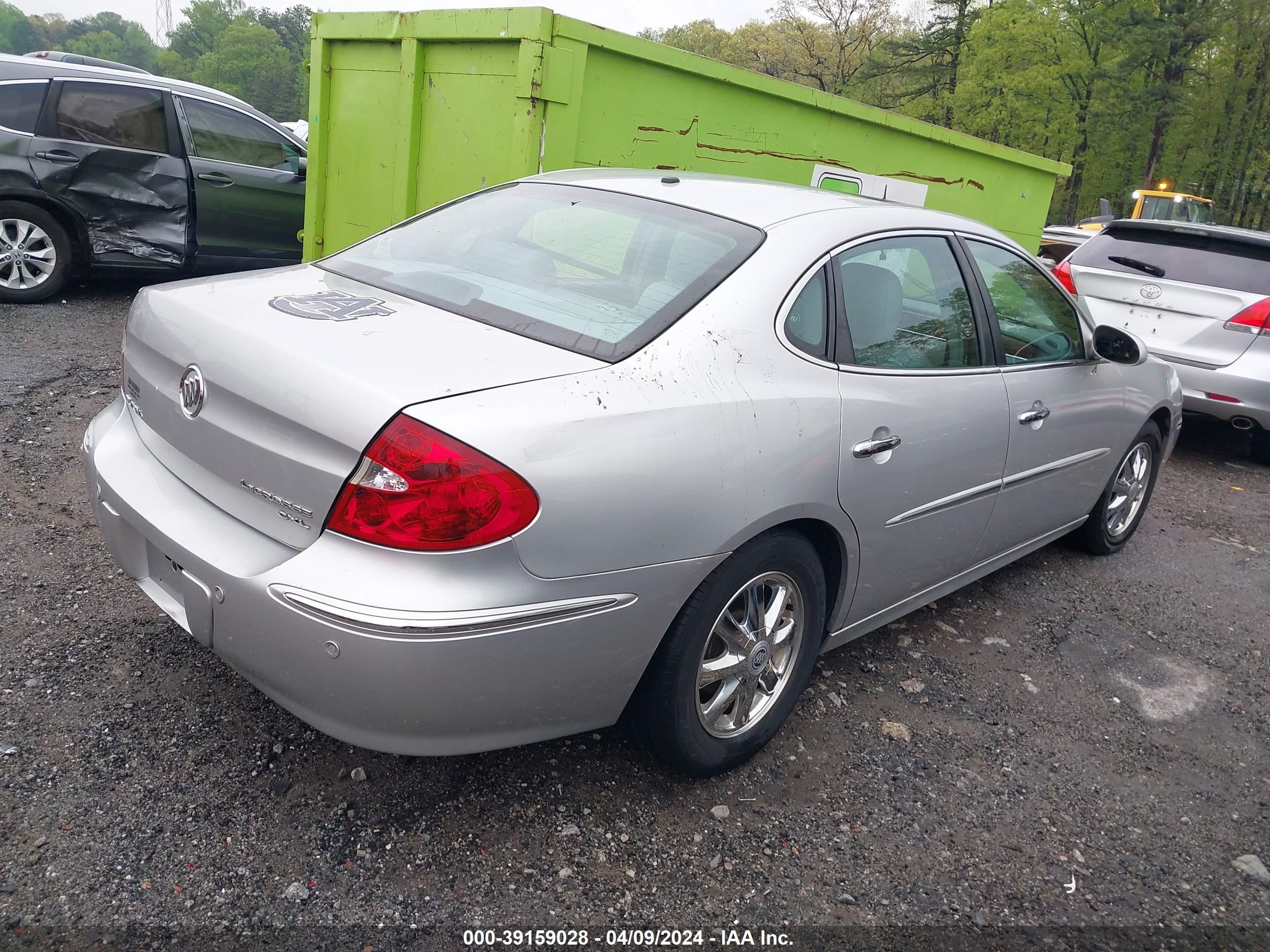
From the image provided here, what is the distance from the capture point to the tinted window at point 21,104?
676 centimetres

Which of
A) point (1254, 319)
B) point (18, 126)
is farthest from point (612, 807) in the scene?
point (18, 126)

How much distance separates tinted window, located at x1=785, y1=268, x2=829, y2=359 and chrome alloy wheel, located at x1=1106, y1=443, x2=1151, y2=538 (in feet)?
8.04

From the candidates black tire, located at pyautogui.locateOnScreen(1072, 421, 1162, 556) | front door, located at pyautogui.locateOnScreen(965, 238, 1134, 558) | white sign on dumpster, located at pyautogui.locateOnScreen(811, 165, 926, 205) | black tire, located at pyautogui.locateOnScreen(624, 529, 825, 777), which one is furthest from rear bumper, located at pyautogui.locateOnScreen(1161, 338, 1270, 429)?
black tire, located at pyautogui.locateOnScreen(624, 529, 825, 777)

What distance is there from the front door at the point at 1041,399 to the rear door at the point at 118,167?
632 centimetres

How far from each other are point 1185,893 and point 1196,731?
953mm

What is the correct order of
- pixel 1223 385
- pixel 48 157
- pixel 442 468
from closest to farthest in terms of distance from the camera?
pixel 442 468 < pixel 1223 385 < pixel 48 157

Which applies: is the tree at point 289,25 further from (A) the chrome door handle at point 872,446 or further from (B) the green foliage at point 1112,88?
(A) the chrome door handle at point 872,446

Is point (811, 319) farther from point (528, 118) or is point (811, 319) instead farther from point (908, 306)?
point (528, 118)

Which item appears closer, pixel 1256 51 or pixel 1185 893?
pixel 1185 893

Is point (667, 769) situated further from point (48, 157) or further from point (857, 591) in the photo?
point (48, 157)

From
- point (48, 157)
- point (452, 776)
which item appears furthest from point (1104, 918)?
point (48, 157)

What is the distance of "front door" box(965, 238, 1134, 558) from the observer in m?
3.46

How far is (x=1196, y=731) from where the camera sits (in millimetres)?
3301

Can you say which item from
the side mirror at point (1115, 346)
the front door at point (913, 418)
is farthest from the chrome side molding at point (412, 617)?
the side mirror at point (1115, 346)
